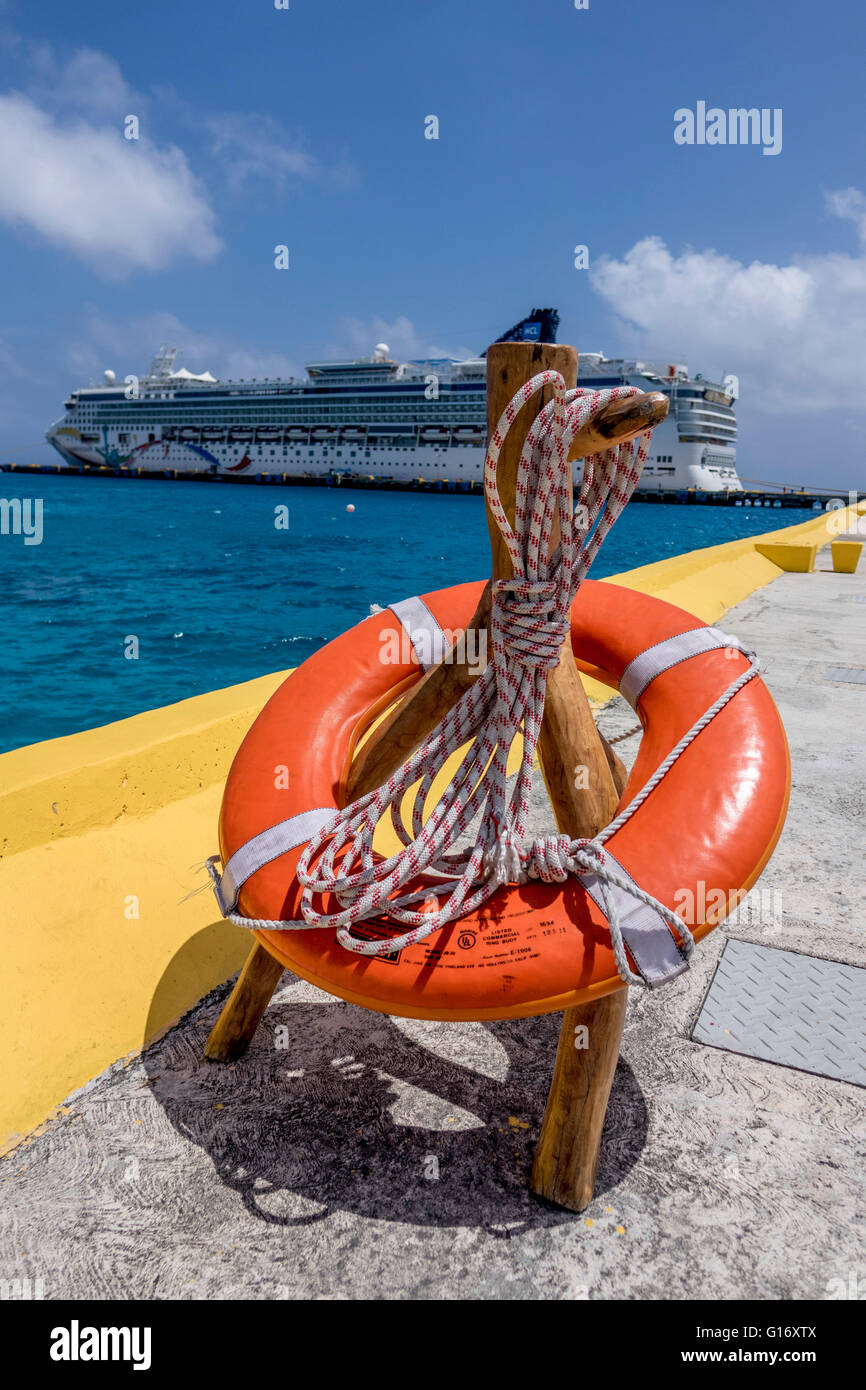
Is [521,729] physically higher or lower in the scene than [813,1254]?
higher

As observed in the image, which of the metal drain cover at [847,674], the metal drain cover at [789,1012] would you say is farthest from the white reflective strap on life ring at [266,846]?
the metal drain cover at [847,674]

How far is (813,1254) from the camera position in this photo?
147 cm

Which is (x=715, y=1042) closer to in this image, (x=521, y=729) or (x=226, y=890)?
(x=521, y=729)

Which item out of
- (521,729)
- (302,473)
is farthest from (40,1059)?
(302,473)

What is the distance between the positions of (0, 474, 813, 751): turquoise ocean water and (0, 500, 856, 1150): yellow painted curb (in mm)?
6090

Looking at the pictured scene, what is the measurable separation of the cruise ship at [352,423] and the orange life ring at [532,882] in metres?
51.2

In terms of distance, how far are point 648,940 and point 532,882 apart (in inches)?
9.4

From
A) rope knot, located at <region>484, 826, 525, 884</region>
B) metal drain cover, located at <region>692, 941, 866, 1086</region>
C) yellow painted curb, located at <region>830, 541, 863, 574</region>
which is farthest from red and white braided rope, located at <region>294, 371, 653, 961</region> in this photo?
yellow painted curb, located at <region>830, 541, 863, 574</region>

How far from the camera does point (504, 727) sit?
1.60 meters

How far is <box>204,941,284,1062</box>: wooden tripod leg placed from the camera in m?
1.92

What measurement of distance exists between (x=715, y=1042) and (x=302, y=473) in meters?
68.1

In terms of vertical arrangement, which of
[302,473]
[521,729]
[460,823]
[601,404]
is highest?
[302,473]

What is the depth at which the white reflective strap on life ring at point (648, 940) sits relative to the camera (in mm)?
1447

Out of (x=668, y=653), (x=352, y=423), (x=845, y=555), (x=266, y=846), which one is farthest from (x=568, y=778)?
(x=352, y=423)
